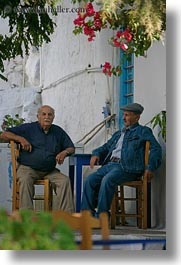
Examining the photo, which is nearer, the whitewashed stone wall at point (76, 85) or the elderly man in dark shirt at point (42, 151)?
the whitewashed stone wall at point (76, 85)

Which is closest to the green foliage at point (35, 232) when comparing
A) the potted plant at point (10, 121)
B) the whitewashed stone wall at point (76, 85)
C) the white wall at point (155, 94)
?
the white wall at point (155, 94)

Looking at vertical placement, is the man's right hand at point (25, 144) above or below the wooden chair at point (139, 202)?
above

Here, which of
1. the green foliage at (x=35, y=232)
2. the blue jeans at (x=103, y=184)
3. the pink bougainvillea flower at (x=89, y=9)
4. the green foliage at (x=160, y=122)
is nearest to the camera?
the green foliage at (x=35, y=232)

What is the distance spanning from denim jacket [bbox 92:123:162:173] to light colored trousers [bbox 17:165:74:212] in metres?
0.34

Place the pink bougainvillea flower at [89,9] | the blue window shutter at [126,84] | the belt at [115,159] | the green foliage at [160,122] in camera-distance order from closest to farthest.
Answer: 1. the pink bougainvillea flower at [89,9]
2. the green foliage at [160,122]
3. the blue window shutter at [126,84]
4. the belt at [115,159]

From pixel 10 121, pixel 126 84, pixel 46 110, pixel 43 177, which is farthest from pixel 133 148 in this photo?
pixel 10 121

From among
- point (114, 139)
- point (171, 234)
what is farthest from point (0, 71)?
point (171, 234)

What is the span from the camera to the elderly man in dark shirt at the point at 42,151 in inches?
269

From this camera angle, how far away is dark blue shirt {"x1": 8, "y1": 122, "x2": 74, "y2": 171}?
6922 millimetres

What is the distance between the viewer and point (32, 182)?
6988 millimetres

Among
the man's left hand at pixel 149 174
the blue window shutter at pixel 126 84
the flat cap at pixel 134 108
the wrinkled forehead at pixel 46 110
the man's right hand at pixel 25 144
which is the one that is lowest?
the man's left hand at pixel 149 174

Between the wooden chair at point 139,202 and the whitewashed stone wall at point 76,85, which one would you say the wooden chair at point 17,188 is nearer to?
the whitewashed stone wall at point 76,85

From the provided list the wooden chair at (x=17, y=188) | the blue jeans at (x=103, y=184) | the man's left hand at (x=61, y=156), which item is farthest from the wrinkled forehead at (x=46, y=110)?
the blue jeans at (x=103, y=184)

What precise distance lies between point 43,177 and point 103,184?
443mm
